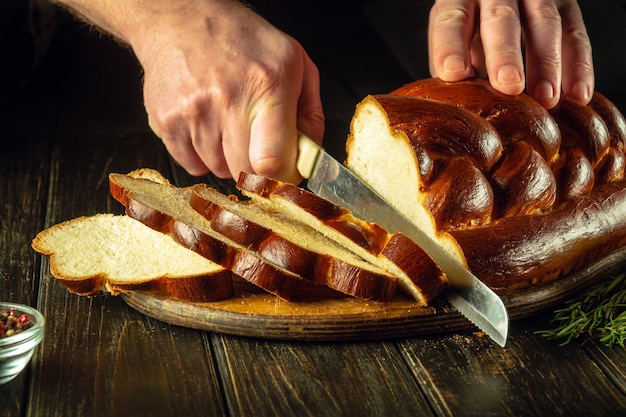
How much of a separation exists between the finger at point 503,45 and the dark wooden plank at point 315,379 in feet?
3.05

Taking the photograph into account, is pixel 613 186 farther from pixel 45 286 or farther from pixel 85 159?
pixel 85 159

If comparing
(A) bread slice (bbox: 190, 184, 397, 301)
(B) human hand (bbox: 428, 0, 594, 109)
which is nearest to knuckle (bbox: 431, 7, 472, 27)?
(B) human hand (bbox: 428, 0, 594, 109)

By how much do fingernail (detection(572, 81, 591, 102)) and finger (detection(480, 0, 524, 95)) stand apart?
0.30 meters

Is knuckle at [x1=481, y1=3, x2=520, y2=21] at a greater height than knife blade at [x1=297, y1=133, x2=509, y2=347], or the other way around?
knuckle at [x1=481, y1=3, x2=520, y2=21]

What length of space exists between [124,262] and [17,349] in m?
0.58

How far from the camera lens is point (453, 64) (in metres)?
2.94

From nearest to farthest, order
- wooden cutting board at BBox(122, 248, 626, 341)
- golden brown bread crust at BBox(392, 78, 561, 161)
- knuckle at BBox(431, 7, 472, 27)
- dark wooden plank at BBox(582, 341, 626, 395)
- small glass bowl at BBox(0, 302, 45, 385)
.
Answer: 1. small glass bowl at BBox(0, 302, 45, 385)
2. dark wooden plank at BBox(582, 341, 626, 395)
3. wooden cutting board at BBox(122, 248, 626, 341)
4. golden brown bread crust at BBox(392, 78, 561, 161)
5. knuckle at BBox(431, 7, 472, 27)

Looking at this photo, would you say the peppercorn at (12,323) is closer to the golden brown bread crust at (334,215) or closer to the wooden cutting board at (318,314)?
the wooden cutting board at (318,314)

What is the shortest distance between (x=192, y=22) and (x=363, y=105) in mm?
701

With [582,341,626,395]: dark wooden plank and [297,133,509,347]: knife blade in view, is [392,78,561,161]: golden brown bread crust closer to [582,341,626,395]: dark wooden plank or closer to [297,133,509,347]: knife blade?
[297,133,509,347]: knife blade

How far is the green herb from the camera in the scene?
2.49 meters

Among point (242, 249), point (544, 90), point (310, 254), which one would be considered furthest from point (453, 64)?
point (242, 249)

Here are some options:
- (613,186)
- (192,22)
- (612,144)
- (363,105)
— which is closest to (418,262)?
(363,105)

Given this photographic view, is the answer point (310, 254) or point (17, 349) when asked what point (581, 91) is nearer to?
point (310, 254)
